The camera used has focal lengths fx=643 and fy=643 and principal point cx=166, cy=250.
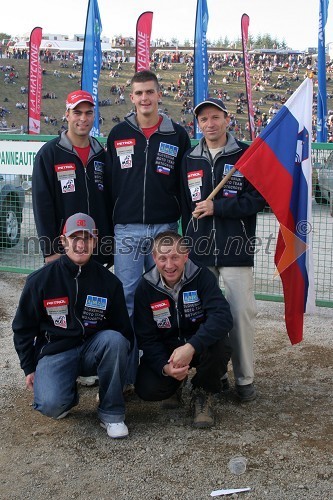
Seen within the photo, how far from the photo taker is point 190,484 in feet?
11.9

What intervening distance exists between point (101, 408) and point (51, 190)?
169 cm

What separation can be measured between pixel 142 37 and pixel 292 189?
15940 mm

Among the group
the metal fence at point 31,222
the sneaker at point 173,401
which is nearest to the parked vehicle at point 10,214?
the metal fence at point 31,222

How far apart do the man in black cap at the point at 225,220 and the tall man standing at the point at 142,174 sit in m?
0.22

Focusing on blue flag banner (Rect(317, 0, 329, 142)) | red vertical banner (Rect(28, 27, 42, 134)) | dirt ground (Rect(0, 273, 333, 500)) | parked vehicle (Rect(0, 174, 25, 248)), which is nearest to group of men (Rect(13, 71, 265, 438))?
dirt ground (Rect(0, 273, 333, 500))

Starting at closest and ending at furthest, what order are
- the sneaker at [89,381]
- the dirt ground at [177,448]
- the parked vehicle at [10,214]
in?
1. the dirt ground at [177,448]
2. the sneaker at [89,381]
3. the parked vehicle at [10,214]

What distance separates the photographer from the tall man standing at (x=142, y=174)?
483 centimetres

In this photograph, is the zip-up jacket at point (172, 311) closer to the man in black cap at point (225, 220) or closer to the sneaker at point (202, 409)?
the man in black cap at point (225, 220)

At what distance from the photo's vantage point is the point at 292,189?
4.84m

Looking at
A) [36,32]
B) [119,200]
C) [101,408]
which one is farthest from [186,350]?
[36,32]

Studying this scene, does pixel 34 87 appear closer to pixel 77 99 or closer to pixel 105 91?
pixel 77 99

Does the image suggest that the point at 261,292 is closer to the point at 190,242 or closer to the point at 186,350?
the point at 190,242

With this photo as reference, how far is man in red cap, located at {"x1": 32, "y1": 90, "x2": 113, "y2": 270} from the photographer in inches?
192

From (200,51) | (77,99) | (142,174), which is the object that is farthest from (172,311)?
(200,51)
